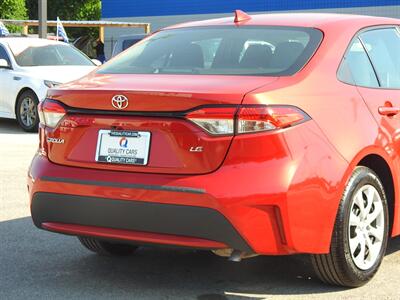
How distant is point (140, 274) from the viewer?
4.50 metres

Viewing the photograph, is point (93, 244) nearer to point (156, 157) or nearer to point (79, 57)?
point (156, 157)

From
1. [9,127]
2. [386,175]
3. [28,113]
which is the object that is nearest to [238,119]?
[386,175]

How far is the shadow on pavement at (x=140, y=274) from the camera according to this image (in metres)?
4.11

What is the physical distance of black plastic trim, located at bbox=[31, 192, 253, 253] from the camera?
3.58 m

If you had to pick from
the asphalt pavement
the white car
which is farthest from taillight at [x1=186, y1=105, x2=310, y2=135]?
the white car

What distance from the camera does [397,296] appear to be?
4023 mm

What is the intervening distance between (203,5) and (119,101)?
29.7m

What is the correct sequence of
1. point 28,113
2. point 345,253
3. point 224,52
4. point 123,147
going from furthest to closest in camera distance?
1. point 28,113
2. point 224,52
3. point 345,253
4. point 123,147

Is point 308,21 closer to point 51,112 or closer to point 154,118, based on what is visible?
point 154,118

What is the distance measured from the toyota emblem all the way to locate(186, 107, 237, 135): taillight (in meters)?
0.42

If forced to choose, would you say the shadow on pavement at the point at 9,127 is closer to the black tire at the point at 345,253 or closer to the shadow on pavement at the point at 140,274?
the shadow on pavement at the point at 140,274

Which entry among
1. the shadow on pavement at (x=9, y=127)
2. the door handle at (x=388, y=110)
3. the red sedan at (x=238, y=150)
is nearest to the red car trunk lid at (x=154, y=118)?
the red sedan at (x=238, y=150)

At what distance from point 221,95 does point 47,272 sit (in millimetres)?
1742

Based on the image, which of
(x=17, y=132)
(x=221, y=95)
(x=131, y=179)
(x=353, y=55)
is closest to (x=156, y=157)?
(x=131, y=179)
